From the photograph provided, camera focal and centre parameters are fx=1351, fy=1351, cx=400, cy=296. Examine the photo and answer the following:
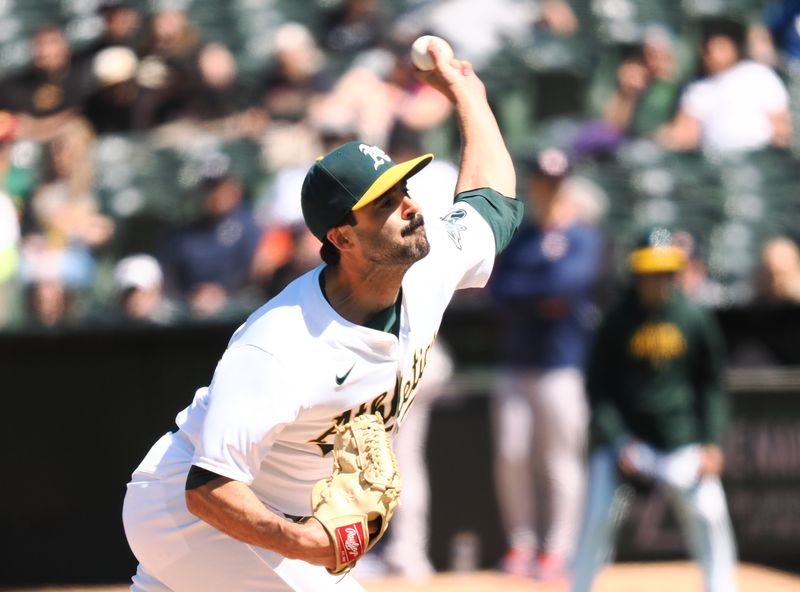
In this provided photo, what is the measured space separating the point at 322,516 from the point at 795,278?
20.4 feet

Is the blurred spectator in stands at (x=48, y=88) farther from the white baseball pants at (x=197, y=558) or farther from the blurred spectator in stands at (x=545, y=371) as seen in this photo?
the white baseball pants at (x=197, y=558)

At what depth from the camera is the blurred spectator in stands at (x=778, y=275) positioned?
28.5ft

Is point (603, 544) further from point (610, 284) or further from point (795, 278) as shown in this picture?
point (795, 278)

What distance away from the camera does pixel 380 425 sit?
3400 mm

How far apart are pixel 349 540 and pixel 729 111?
7.48m

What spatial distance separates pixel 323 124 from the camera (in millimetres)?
8820

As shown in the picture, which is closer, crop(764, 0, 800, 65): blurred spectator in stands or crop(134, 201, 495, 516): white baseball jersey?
crop(134, 201, 495, 516): white baseball jersey

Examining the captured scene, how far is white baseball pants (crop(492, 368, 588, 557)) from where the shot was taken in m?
7.89

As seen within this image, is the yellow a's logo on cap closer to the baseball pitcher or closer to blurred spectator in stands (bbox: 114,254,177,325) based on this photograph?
the baseball pitcher

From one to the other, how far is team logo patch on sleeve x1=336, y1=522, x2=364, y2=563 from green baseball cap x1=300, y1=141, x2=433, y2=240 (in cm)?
80

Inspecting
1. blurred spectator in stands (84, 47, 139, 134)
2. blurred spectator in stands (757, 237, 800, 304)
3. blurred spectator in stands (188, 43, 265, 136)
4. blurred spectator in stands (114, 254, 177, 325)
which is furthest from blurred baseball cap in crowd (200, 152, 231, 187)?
blurred spectator in stands (757, 237, 800, 304)

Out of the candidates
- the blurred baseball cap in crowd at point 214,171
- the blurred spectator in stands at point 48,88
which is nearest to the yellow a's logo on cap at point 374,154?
the blurred baseball cap in crowd at point 214,171

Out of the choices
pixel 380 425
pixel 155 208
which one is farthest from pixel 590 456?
pixel 380 425

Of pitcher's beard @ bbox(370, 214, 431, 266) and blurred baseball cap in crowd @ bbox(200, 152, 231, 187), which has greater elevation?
pitcher's beard @ bbox(370, 214, 431, 266)
